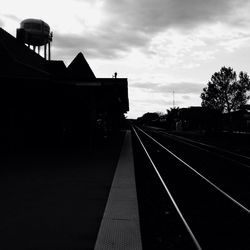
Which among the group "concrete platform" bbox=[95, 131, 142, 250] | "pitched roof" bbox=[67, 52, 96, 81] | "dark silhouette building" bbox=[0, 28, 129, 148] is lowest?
"concrete platform" bbox=[95, 131, 142, 250]

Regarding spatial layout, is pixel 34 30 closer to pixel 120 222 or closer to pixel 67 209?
pixel 67 209

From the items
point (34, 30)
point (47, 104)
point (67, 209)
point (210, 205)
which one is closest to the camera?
point (67, 209)

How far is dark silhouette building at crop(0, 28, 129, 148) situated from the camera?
643 inches

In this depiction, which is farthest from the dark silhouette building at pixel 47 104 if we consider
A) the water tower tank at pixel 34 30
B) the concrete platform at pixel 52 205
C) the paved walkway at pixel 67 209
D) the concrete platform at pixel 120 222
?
the water tower tank at pixel 34 30

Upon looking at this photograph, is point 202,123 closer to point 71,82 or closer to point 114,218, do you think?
point 71,82

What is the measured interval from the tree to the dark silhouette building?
232 ft

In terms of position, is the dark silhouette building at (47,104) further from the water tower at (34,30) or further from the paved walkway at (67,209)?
the water tower at (34,30)

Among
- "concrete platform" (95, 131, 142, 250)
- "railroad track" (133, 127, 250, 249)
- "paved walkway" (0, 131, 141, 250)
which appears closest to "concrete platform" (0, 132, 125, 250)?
"paved walkway" (0, 131, 141, 250)

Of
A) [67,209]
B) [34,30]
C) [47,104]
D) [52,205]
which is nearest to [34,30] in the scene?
[34,30]

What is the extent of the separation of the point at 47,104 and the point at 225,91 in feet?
256

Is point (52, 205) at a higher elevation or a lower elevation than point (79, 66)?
lower

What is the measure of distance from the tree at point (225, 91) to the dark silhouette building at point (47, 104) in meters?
70.7

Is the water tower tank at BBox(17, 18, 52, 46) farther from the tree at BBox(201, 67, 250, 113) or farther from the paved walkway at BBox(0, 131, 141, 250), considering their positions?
the tree at BBox(201, 67, 250, 113)

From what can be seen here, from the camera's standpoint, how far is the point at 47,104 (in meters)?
21.0
